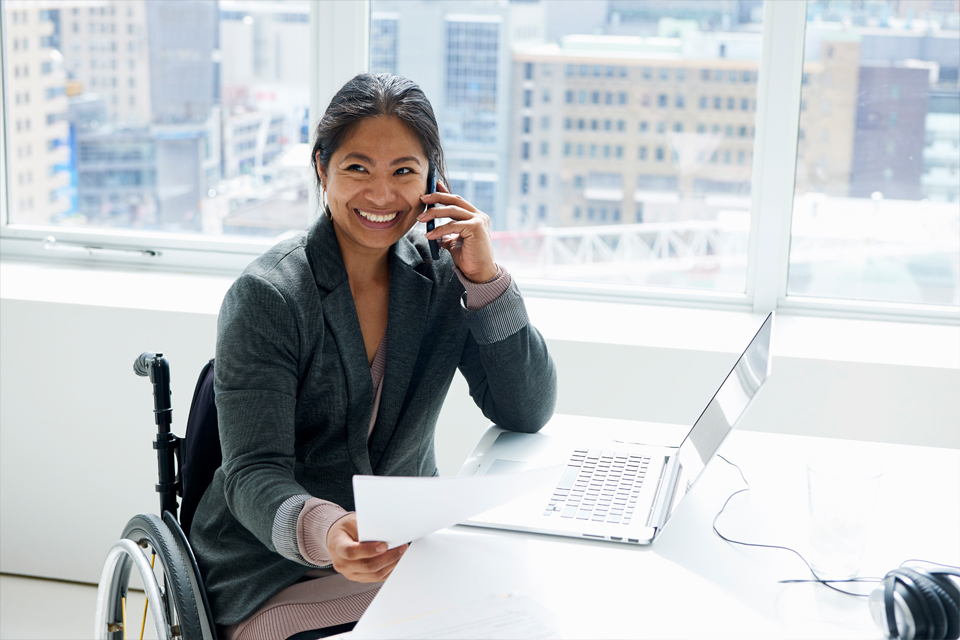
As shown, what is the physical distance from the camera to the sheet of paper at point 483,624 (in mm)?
922

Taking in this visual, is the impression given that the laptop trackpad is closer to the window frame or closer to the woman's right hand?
the woman's right hand

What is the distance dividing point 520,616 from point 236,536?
598mm

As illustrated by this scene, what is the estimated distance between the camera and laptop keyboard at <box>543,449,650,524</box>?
1.23 metres

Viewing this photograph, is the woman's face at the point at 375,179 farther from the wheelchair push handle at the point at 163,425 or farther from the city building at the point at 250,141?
the city building at the point at 250,141

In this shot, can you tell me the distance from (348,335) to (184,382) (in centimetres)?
116

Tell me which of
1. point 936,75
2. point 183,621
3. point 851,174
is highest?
point 936,75

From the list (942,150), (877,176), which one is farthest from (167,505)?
(942,150)

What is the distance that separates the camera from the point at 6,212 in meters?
2.83

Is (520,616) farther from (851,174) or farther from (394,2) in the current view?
(394,2)

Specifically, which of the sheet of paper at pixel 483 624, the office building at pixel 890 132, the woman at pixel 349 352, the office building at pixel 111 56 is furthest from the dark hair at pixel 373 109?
the office building at pixel 111 56

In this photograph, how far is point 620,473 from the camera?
1.36 m

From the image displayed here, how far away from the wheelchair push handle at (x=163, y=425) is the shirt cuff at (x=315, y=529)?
0.37m

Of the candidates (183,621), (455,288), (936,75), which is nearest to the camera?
(183,621)

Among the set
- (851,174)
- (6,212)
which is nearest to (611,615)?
(851,174)
